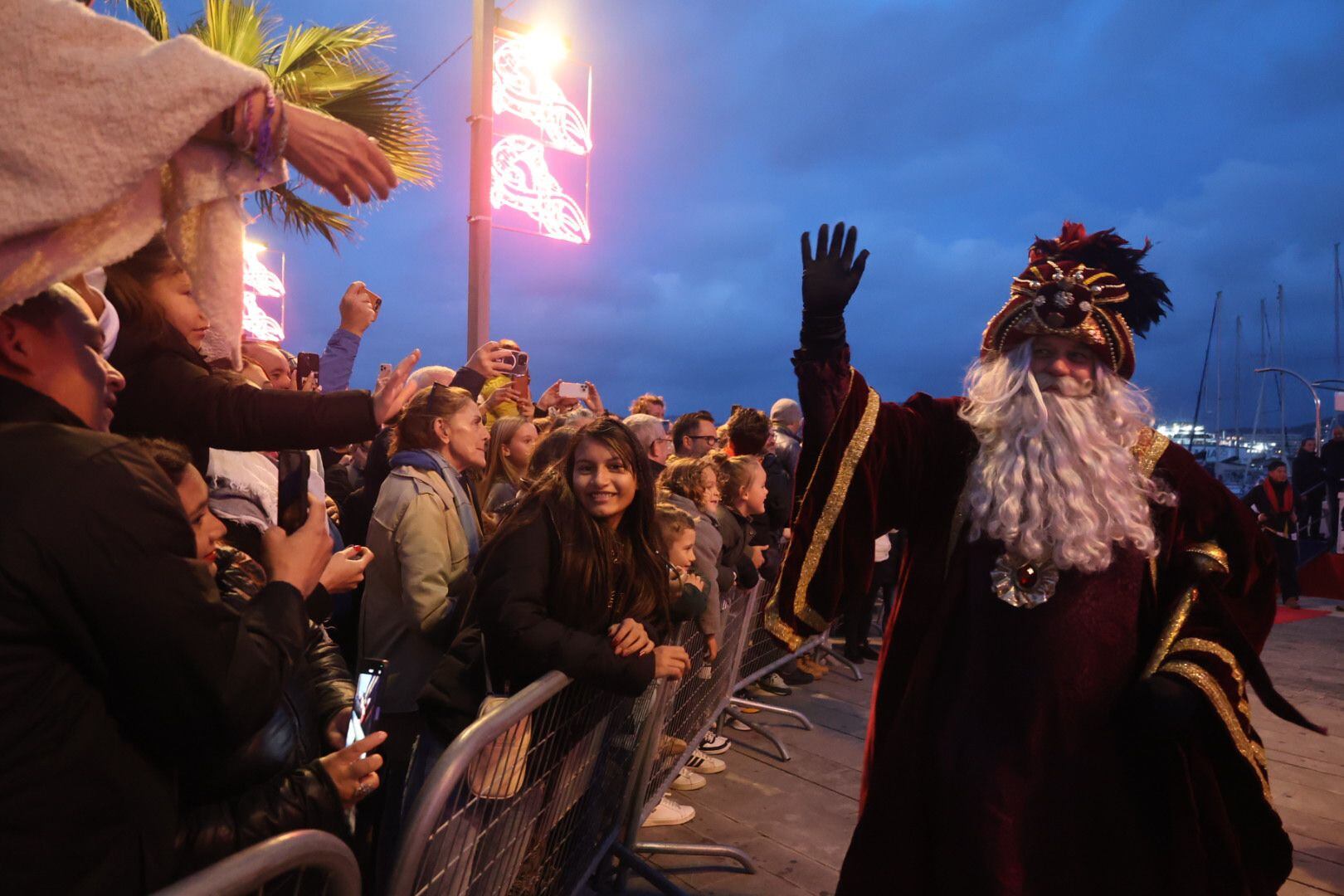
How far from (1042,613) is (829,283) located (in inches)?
41.8

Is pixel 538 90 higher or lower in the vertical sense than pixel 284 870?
higher

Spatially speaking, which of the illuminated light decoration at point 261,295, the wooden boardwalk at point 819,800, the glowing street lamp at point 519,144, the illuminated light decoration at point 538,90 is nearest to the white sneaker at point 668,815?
the wooden boardwalk at point 819,800

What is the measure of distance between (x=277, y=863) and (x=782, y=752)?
13.3 feet

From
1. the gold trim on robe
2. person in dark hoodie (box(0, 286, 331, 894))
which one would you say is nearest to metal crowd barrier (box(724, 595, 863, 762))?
the gold trim on robe

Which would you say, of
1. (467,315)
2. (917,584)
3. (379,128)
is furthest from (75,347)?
(379,128)

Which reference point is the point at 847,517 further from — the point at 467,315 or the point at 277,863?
the point at 467,315

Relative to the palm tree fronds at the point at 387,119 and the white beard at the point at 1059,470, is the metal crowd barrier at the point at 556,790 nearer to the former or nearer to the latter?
the white beard at the point at 1059,470

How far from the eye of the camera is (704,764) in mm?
4676

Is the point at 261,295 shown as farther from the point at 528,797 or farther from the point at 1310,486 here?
the point at 1310,486

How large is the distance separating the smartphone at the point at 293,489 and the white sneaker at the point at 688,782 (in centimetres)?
326

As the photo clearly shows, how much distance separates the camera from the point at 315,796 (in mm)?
1536

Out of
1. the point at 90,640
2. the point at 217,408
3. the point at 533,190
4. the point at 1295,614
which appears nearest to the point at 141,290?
the point at 217,408

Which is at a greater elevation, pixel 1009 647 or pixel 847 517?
pixel 847 517

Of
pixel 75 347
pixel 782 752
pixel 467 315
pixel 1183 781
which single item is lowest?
pixel 782 752
